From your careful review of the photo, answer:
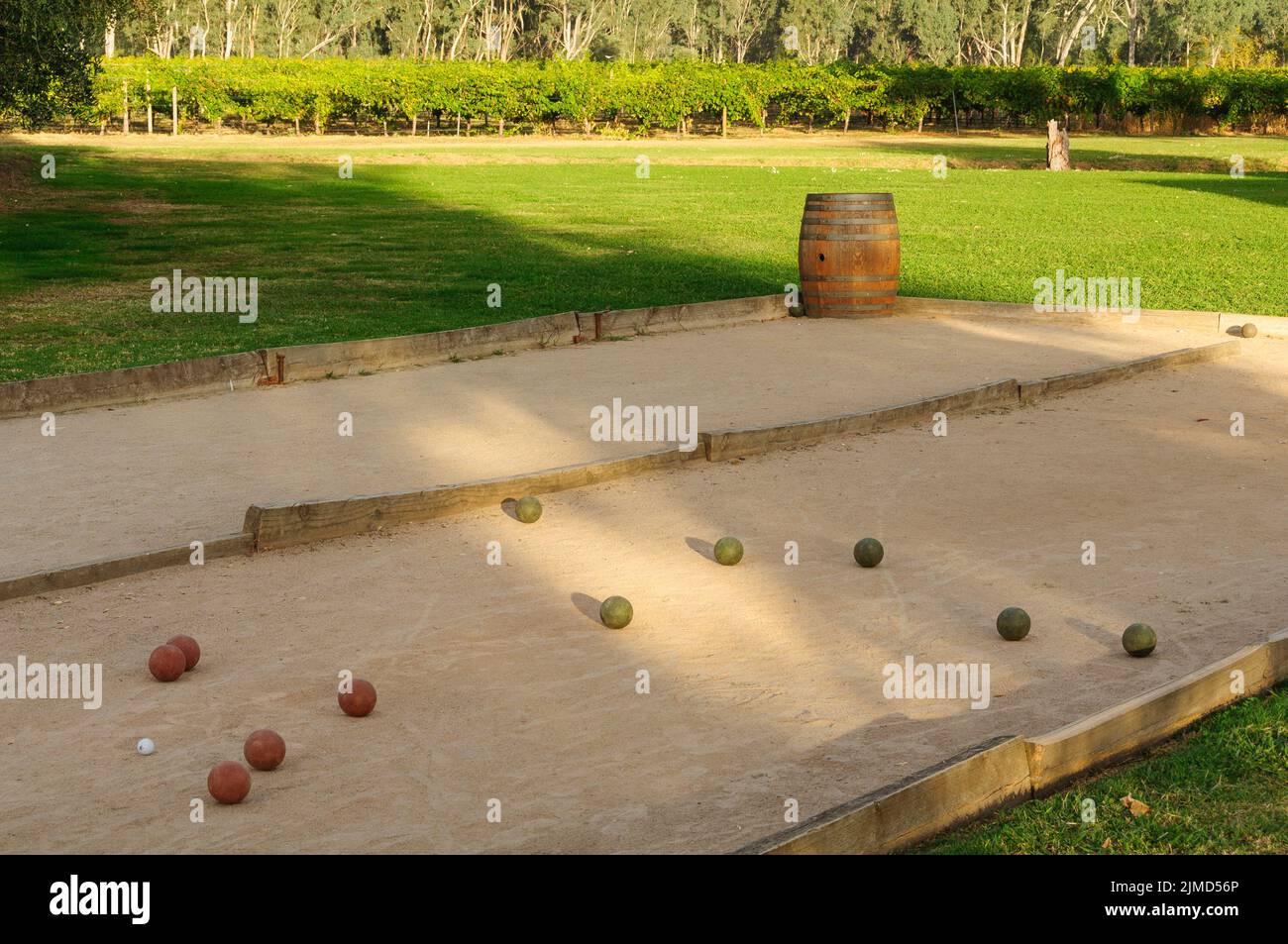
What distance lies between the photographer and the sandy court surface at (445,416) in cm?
859

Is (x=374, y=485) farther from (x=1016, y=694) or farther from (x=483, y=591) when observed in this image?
(x=1016, y=694)

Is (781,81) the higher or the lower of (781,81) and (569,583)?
the higher

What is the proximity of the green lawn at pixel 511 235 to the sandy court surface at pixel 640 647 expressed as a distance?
6.41 m

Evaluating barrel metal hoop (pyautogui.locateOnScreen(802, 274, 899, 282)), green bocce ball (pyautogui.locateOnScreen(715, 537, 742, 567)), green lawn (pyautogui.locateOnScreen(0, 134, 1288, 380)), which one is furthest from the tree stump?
green bocce ball (pyautogui.locateOnScreen(715, 537, 742, 567))

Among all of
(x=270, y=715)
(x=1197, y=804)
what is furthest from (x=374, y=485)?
(x=1197, y=804)

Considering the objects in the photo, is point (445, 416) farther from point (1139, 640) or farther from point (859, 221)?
point (859, 221)

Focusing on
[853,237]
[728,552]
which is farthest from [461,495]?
[853,237]

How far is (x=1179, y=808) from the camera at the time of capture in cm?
477

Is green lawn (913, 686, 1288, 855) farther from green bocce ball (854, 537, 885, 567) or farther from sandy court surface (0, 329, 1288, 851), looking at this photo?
green bocce ball (854, 537, 885, 567)

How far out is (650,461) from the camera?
9.59 m

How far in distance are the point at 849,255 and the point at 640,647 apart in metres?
10.3

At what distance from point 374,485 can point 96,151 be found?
39188mm

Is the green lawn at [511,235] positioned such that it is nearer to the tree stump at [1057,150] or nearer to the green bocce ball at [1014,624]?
the tree stump at [1057,150]
